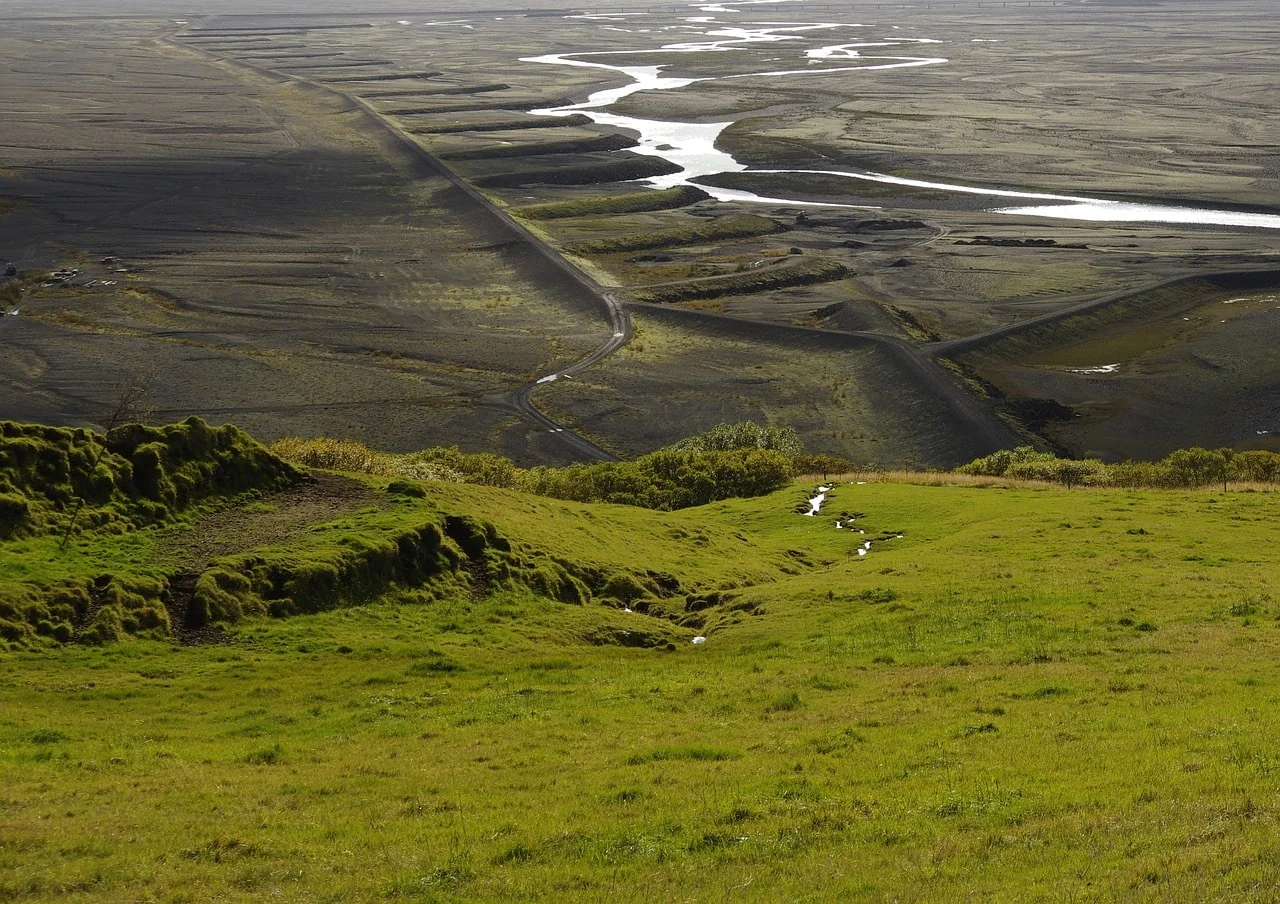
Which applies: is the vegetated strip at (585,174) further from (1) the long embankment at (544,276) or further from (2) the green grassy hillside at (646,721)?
(2) the green grassy hillside at (646,721)

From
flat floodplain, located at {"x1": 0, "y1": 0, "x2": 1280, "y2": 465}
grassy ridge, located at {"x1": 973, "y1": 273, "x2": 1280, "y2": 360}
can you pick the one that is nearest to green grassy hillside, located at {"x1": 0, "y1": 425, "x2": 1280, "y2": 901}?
flat floodplain, located at {"x1": 0, "y1": 0, "x2": 1280, "y2": 465}

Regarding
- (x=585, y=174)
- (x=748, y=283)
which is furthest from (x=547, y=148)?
(x=748, y=283)

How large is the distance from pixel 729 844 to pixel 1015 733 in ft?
19.3

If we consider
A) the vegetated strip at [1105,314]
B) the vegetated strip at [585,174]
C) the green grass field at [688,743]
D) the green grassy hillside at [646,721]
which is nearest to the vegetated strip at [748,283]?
the vegetated strip at [1105,314]

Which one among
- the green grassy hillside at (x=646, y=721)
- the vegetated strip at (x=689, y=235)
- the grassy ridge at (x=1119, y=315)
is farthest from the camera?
the vegetated strip at (x=689, y=235)

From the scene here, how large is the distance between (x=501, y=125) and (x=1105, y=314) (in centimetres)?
11499

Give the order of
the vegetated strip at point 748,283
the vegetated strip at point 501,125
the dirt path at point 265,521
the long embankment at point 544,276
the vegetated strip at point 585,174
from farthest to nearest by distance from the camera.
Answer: the vegetated strip at point 501,125 < the vegetated strip at point 585,174 < the vegetated strip at point 748,283 < the long embankment at point 544,276 < the dirt path at point 265,521

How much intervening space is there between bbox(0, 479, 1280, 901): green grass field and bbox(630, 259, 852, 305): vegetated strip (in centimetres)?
6429

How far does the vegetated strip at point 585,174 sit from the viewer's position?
143125 mm

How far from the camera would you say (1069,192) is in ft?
438

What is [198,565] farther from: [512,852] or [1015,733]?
[1015,733]

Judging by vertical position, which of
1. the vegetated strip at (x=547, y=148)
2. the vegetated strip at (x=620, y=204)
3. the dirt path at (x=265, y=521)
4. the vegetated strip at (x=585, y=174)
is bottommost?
the vegetated strip at (x=620, y=204)

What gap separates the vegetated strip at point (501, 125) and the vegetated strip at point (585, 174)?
32.7m

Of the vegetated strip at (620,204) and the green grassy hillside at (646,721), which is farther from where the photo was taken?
the vegetated strip at (620,204)
